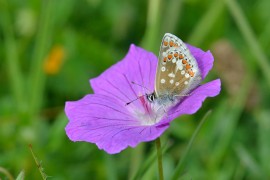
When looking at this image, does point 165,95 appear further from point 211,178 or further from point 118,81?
point 211,178

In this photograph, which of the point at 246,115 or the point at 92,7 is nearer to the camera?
the point at 246,115

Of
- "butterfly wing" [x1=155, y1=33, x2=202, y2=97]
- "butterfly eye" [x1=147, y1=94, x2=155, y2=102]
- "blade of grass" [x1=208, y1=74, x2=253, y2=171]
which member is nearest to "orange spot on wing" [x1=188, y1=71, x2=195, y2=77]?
"butterfly wing" [x1=155, y1=33, x2=202, y2=97]

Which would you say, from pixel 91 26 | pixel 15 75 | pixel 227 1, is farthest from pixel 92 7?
pixel 227 1

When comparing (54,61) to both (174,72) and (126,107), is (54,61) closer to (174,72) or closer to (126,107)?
(126,107)

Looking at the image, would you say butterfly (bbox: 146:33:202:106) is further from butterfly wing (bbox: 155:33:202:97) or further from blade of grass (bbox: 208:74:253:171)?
blade of grass (bbox: 208:74:253:171)

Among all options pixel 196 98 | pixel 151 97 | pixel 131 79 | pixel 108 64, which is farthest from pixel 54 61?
pixel 196 98

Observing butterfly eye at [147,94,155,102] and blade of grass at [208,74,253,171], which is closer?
butterfly eye at [147,94,155,102]
